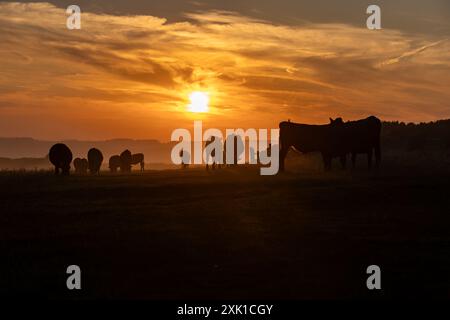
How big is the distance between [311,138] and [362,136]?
326 cm

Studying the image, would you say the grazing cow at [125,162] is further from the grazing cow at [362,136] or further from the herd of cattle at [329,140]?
the grazing cow at [362,136]

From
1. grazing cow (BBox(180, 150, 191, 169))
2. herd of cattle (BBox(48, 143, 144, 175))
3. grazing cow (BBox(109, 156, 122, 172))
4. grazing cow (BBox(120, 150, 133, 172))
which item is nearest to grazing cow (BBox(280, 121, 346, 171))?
herd of cattle (BBox(48, 143, 144, 175))

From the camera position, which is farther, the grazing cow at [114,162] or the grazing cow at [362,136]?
the grazing cow at [114,162]

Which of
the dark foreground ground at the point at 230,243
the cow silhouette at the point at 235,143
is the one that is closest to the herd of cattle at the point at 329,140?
the dark foreground ground at the point at 230,243

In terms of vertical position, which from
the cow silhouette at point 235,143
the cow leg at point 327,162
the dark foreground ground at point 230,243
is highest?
the cow silhouette at point 235,143

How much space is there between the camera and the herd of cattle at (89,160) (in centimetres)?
4041

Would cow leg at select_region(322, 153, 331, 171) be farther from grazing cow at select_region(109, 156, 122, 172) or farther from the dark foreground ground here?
grazing cow at select_region(109, 156, 122, 172)

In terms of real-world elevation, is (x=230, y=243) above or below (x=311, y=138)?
below

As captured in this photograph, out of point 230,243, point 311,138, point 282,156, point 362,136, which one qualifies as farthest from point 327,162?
point 230,243

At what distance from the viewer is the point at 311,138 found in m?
40.6

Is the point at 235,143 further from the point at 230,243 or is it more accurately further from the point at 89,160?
the point at 230,243

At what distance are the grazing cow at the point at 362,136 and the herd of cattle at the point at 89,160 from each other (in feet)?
58.0

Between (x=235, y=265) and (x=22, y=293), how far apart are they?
375 centimetres
